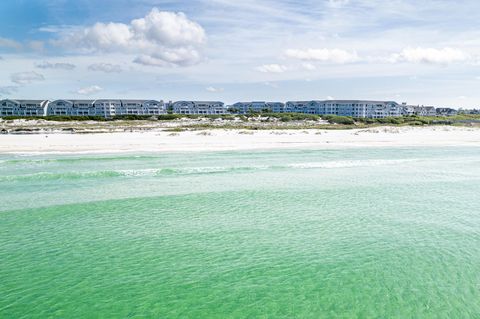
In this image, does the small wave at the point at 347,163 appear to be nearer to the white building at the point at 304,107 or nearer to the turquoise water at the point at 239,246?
the turquoise water at the point at 239,246

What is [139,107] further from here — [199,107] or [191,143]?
[191,143]

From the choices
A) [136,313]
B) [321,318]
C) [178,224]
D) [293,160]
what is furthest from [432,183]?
[136,313]

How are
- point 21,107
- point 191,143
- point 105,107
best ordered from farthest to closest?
point 105,107
point 21,107
point 191,143

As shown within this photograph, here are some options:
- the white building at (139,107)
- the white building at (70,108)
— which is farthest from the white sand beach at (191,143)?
the white building at (139,107)

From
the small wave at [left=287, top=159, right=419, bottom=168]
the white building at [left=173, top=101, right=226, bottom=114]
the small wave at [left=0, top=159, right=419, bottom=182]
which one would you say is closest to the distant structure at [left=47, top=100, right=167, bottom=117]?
the white building at [left=173, top=101, right=226, bottom=114]

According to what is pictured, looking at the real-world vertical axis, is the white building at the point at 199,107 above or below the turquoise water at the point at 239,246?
above

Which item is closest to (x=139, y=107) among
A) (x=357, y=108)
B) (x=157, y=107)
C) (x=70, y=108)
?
(x=157, y=107)

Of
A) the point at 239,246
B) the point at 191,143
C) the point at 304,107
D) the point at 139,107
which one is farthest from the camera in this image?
the point at 304,107
